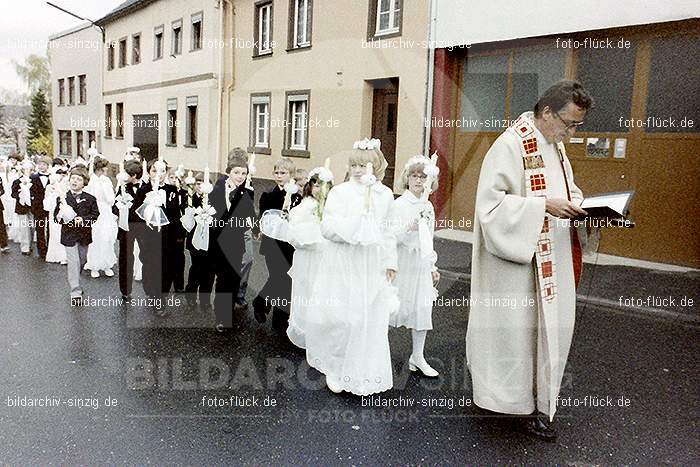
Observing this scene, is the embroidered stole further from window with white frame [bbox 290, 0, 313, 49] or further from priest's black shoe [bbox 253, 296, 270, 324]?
window with white frame [bbox 290, 0, 313, 49]

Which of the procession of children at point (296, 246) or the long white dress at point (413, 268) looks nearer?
the procession of children at point (296, 246)

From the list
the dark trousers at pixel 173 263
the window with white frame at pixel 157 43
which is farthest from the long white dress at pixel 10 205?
the window with white frame at pixel 157 43

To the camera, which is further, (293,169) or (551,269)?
(293,169)

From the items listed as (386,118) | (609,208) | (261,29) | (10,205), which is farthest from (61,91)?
(609,208)

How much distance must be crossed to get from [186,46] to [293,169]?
18.1 metres

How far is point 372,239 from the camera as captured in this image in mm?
4594

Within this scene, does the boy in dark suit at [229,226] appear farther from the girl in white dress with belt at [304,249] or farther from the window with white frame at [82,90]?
the window with white frame at [82,90]

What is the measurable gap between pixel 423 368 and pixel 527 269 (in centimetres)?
150

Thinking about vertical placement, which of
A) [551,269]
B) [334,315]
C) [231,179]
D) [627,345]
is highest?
[231,179]

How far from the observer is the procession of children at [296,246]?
183 inches

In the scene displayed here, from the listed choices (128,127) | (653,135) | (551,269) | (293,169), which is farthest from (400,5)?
(128,127)

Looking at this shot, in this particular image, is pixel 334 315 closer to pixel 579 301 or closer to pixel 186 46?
pixel 579 301

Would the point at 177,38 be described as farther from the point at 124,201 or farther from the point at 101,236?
the point at 124,201

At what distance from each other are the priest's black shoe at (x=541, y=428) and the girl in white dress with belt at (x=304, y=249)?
2.23m
